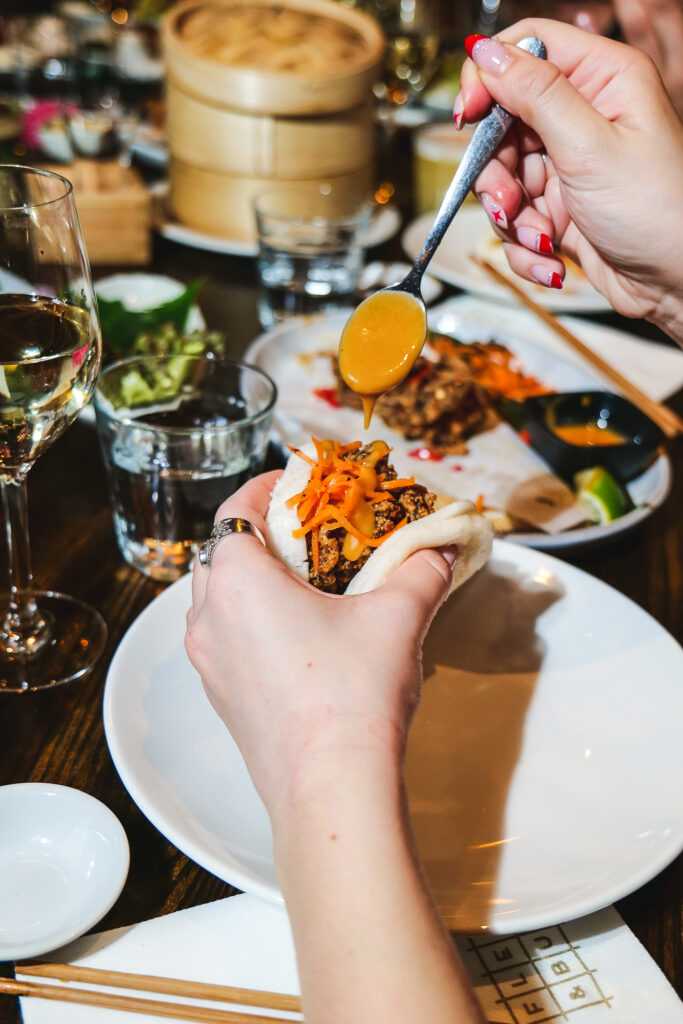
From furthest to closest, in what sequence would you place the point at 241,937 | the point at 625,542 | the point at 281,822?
the point at 625,542
the point at 241,937
the point at 281,822

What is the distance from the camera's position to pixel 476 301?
2.31m

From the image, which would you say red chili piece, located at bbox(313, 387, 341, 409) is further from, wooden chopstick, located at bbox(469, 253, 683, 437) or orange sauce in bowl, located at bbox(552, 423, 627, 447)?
wooden chopstick, located at bbox(469, 253, 683, 437)

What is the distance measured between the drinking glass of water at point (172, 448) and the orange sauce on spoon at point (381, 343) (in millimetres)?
147

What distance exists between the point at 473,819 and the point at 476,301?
1666 millimetres

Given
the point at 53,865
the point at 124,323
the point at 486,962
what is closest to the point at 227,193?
the point at 124,323

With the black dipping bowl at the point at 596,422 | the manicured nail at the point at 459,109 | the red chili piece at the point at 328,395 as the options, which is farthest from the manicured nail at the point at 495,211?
the red chili piece at the point at 328,395

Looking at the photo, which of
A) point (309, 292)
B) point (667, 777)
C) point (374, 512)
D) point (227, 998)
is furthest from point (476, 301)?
point (227, 998)

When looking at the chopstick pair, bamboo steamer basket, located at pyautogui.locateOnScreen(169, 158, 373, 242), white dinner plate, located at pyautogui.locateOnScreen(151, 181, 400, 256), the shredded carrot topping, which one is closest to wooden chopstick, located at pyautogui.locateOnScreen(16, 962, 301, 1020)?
the chopstick pair

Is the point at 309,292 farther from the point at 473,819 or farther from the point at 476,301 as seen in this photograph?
the point at 473,819

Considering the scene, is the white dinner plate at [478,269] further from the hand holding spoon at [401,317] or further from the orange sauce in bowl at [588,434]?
the hand holding spoon at [401,317]

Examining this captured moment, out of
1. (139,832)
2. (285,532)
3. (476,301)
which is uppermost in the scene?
(285,532)

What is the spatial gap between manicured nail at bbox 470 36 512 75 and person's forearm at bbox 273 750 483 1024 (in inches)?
35.5

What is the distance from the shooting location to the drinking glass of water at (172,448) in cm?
127

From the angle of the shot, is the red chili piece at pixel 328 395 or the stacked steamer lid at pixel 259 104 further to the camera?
the stacked steamer lid at pixel 259 104
